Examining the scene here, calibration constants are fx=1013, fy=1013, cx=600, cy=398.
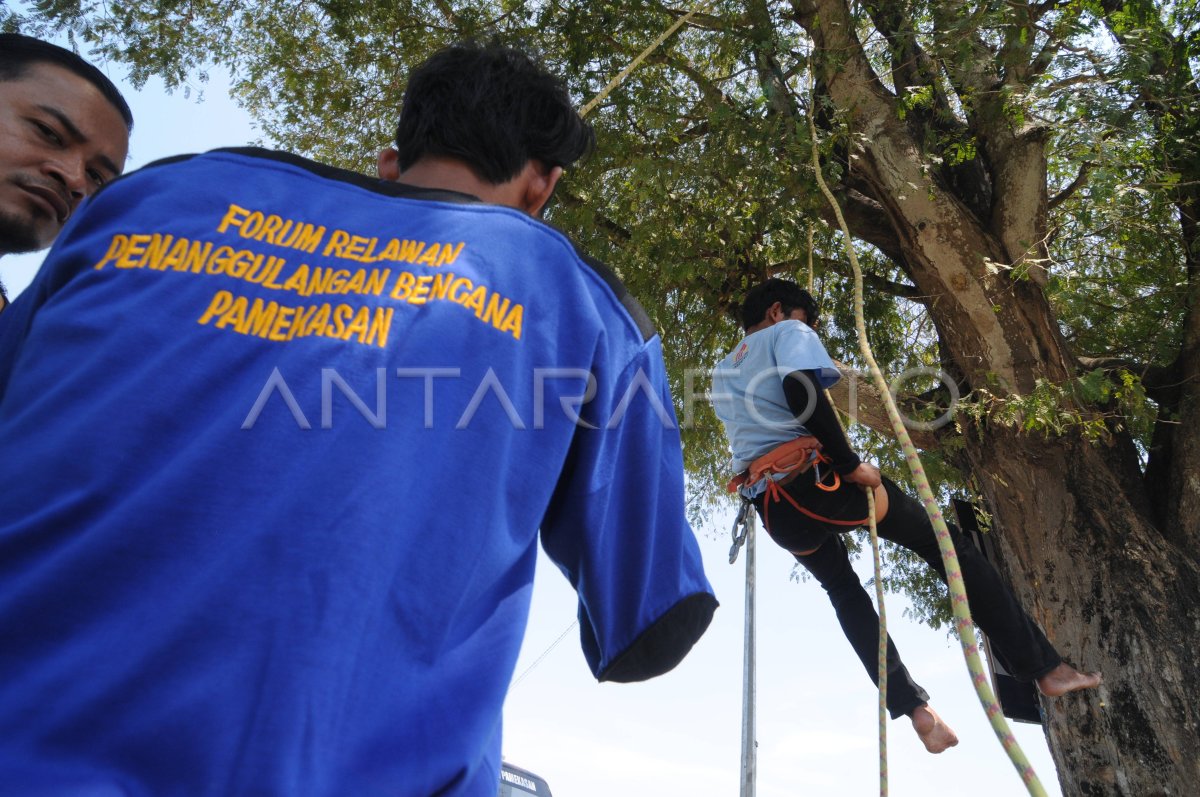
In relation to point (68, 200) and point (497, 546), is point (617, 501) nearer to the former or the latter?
point (497, 546)

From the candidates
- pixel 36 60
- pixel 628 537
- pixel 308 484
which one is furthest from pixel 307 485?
pixel 36 60

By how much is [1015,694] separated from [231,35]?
6681 mm

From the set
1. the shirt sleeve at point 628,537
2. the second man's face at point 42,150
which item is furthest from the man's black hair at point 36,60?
the shirt sleeve at point 628,537

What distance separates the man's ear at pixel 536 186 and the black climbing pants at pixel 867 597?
2.85 meters

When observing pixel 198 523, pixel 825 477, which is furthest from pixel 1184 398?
pixel 198 523

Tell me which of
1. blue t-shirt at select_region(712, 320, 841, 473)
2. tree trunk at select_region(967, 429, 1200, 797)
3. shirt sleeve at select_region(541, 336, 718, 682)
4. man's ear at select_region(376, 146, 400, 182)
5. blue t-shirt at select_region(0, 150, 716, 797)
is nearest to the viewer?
blue t-shirt at select_region(0, 150, 716, 797)

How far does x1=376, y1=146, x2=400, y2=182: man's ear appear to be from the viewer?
162 centimetres

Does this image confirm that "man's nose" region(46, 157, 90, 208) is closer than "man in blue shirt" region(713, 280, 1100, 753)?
Yes

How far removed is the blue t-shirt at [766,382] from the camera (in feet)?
13.5

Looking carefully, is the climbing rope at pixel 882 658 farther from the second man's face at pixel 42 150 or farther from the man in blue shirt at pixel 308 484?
the second man's face at pixel 42 150

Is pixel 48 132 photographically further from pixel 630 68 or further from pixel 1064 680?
pixel 1064 680

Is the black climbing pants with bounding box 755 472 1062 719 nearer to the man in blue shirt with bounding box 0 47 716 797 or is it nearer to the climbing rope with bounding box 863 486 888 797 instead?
the climbing rope with bounding box 863 486 888 797

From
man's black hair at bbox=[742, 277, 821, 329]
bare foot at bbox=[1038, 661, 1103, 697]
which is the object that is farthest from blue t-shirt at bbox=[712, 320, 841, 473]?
bare foot at bbox=[1038, 661, 1103, 697]

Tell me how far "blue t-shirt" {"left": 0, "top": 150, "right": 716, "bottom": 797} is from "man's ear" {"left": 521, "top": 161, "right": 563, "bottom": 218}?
0.25 metres
